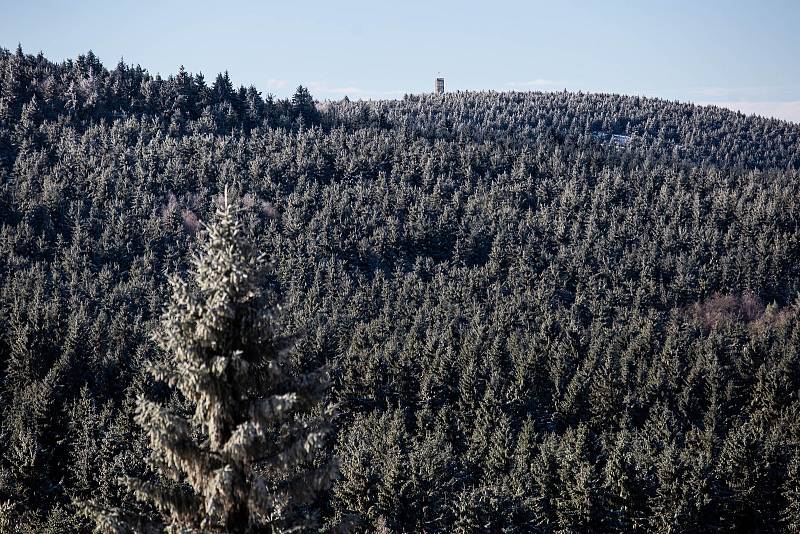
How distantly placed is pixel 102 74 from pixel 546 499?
193261 millimetres

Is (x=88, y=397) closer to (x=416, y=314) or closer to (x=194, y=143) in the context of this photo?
(x=416, y=314)

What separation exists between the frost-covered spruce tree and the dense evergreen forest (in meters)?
0.66

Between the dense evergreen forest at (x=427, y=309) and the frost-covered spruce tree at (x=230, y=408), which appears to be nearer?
the frost-covered spruce tree at (x=230, y=408)

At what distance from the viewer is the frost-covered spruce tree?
11820 mm

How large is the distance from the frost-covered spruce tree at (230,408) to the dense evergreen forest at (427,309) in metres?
0.66

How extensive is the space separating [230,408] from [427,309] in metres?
97.4

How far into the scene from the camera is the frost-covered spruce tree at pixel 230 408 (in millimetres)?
11820

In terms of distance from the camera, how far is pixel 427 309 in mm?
109250

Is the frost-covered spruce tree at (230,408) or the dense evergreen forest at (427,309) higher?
the frost-covered spruce tree at (230,408)

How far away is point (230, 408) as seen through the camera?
12266mm

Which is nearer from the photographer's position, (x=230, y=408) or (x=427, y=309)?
(x=230, y=408)

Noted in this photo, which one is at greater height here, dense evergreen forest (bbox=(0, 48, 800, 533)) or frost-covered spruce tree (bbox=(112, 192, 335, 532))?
frost-covered spruce tree (bbox=(112, 192, 335, 532))

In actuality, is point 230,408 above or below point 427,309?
above

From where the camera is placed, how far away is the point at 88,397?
64.8 meters
